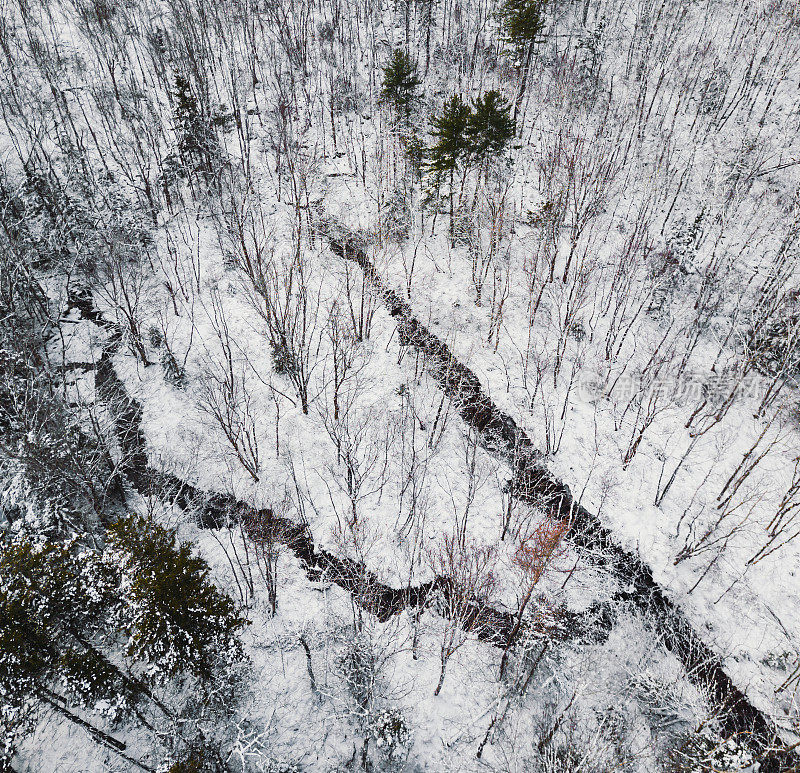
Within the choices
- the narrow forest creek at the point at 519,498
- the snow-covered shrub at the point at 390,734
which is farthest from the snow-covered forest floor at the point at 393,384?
the narrow forest creek at the point at 519,498

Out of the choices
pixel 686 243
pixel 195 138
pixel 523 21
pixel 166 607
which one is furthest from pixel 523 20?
pixel 166 607

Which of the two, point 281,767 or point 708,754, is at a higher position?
point 708,754

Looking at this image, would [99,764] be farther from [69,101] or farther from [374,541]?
[69,101]

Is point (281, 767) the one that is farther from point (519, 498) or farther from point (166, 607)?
point (519, 498)

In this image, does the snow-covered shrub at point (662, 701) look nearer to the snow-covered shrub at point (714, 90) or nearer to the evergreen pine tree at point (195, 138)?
the snow-covered shrub at point (714, 90)

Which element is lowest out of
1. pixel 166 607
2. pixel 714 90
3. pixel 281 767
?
pixel 281 767

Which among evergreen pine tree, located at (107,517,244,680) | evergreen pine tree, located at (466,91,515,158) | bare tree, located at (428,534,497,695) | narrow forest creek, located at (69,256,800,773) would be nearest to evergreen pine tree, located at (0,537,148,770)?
evergreen pine tree, located at (107,517,244,680)

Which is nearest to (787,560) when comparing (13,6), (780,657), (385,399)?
(780,657)
